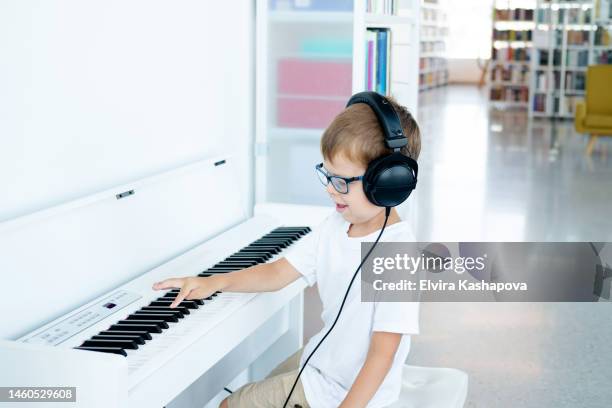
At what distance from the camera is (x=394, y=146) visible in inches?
67.7

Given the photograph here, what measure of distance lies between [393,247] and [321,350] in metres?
0.30

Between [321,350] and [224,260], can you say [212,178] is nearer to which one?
[224,260]

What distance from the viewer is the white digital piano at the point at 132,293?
60.7 inches

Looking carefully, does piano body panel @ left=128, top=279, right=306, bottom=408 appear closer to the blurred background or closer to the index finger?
the index finger

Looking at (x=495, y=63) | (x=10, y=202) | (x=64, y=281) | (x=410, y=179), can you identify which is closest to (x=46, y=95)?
(x=10, y=202)

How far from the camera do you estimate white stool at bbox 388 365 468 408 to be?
2.03 m

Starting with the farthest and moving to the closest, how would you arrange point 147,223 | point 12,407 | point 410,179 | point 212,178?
point 212,178 < point 147,223 < point 410,179 < point 12,407

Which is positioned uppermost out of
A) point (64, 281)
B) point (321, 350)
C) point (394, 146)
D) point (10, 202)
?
point (394, 146)

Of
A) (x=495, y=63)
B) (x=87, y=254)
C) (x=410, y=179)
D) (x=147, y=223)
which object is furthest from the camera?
(x=495, y=63)

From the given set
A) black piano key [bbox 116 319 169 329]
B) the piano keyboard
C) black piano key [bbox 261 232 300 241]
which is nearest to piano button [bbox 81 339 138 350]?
the piano keyboard

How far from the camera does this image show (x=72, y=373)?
150 cm

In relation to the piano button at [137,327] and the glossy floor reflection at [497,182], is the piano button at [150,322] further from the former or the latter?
the glossy floor reflection at [497,182]

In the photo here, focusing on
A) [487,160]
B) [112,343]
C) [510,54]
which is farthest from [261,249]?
[510,54]

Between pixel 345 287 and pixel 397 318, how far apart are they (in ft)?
0.63
